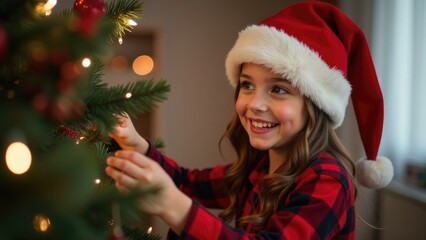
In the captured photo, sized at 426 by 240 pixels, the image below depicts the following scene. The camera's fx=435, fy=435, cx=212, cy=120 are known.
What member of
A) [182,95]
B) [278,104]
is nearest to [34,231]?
[278,104]

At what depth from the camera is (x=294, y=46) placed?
0.98 metres

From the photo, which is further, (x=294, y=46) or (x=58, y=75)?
(x=294, y=46)

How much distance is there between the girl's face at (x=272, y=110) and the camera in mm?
967

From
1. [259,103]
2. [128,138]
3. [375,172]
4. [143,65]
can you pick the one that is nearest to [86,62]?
[128,138]

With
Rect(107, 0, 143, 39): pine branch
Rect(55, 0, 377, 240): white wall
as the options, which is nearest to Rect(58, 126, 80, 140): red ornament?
Rect(107, 0, 143, 39): pine branch

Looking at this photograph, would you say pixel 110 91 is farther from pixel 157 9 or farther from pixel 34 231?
pixel 157 9

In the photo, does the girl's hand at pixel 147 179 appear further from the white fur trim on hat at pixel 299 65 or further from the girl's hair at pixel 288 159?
the white fur trim on hat at pixel 299 65

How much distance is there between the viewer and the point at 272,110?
97 centimetres

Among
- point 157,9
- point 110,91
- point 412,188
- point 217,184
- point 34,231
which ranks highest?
point 157,9

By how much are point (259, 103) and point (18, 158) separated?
0.68 m

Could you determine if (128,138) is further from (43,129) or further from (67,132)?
(43,129)

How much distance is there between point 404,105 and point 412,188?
415mm

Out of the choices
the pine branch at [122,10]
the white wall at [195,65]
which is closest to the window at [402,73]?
the white wall at [195,65]

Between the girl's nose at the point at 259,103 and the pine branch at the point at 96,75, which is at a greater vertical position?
the pine branch at the point at 96,75
